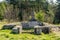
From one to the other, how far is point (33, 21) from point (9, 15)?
10975mm

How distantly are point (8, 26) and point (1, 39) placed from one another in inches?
219

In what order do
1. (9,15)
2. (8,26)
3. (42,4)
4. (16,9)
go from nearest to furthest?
(8,26) < (9,15) < (16,9) < (42,4)

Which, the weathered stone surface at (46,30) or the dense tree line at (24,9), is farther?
the dense tree line at (24,9)

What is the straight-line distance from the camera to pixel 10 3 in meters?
30.2

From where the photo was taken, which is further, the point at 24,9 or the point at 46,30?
the point at 24,9

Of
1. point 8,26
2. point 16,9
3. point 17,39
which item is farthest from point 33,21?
point 16,9

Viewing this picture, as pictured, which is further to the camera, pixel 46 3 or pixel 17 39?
pixel 46 3

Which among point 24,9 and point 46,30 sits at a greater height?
point 24,9

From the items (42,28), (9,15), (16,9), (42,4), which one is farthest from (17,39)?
(42,4)

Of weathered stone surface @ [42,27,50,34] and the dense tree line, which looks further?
the dense tree line

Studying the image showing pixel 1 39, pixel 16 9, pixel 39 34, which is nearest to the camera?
pixel 1 39

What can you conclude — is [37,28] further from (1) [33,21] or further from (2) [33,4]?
(2) [33,4]

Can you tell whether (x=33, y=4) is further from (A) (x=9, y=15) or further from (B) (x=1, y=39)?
(B) (x=1, y=39)

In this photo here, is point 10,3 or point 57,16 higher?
point 10,3
